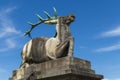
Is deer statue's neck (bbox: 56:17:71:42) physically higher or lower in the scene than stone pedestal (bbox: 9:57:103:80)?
higher

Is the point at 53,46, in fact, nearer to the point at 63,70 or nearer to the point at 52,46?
the point at 52,46

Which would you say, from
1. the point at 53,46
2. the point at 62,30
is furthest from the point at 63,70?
the point at 62,30

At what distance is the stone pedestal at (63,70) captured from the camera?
14.2 metres

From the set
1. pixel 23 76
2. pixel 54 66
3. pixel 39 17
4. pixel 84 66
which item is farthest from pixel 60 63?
pixel 39 17

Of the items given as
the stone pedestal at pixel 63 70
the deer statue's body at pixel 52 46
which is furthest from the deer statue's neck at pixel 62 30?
the stone pedestal at pixel 63 70

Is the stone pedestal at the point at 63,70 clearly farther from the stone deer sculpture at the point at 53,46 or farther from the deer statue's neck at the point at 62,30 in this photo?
the deer statue's neck at the point at 62,30

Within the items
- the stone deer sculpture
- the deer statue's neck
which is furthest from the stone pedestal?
the deer statue's neck

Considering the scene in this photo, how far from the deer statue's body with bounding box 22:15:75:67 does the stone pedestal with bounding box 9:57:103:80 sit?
2.39 ft

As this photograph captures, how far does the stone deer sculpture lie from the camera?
15.8 metres

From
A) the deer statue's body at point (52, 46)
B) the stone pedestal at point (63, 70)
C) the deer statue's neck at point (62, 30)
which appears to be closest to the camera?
the stone pedestal at point (63, 70)

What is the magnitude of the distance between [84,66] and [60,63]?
4.40 ft

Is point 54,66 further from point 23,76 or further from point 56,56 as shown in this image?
point 23,76

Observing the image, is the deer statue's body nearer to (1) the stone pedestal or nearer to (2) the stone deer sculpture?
(2) the stone deer sculpture

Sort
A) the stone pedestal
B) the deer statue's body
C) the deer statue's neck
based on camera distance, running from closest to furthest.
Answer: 1. the stone pedestal
2. the deer statue's body
3. the deer statue's neck
